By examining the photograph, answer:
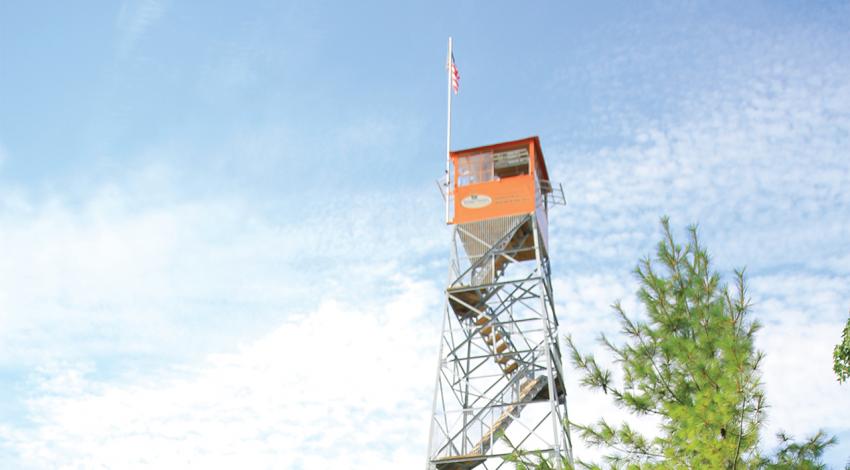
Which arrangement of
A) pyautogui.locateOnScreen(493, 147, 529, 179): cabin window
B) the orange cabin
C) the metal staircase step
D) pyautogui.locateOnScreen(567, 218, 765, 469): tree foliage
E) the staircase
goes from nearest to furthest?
pyautogui.locateOnScreen(567, 218, 765, 469): tree foliage, the metal staircase step, the staircase, the orange cabin, pyautogui.locateOnScreen(493, 147, 529, 179): cabin window

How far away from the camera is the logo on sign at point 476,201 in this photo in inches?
948

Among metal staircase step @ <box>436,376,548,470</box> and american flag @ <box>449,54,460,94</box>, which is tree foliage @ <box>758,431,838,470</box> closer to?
metal staircase step @ <box>436,376,548,470</box>

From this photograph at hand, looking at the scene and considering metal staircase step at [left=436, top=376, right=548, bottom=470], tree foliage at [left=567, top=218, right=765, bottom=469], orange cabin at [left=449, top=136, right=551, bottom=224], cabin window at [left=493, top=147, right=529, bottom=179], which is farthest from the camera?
cabin window at [left=493, top=147, right=529, bottom=179]

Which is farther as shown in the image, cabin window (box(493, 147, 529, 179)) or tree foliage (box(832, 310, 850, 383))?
cabin window (box(493, 147, 529, 179))

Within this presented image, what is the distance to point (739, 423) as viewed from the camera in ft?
32.6

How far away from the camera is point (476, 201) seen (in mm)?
24156

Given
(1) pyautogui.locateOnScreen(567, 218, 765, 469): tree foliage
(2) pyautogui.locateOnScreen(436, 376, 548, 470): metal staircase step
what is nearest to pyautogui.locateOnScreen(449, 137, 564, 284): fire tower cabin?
(2) pyautogui.locateOnScreen(436, 376, 548, 470): metal staircase step

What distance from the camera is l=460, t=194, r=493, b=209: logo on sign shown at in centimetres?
2408

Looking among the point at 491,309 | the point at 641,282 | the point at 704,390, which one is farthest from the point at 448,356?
the point at 704,390

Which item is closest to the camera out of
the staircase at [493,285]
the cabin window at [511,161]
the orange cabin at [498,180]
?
the staircase at [493,285]

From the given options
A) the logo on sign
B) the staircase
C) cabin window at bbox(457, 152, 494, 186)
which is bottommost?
the staircase

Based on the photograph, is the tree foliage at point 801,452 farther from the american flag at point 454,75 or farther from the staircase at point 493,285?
the american flag at point 454,75

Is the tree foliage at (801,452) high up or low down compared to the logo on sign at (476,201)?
down

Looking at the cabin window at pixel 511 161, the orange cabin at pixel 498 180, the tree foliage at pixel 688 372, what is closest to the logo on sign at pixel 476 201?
the orange cabin at pixel 498 180
